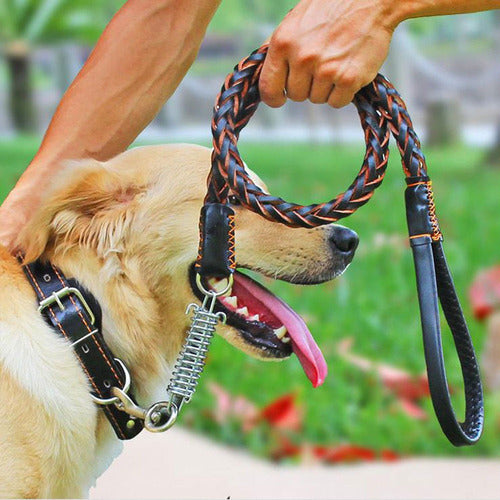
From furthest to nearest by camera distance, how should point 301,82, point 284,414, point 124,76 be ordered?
point 284,414 → point 124,76 → point 301,82

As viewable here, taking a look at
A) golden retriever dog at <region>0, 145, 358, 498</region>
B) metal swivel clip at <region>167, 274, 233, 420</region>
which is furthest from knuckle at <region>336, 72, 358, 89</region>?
golden retriever dog at <region>0, 145, 358, 498</region>

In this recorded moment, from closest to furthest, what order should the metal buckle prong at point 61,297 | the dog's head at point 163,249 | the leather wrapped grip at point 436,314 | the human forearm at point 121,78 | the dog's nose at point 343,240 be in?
the leather wrapped grip at point 436,314 → the metal buckle prong at point 61,297 → the dog's head at point 163,249 → the dog's nose at point 343,240 → the human forearm at point 121,78

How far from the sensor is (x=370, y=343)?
414 cm

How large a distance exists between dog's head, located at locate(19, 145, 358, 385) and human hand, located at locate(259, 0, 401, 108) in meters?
0.53

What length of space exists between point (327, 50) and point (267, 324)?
0.77 meters

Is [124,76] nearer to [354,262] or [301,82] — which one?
[301,82]

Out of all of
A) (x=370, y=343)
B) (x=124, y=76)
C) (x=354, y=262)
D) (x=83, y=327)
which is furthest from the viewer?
(x=354, y=262)

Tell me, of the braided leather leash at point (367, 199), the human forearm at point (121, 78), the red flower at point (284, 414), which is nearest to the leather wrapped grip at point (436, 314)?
the braided leather leash at point (367, 199)

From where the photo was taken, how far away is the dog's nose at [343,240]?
2.43 m

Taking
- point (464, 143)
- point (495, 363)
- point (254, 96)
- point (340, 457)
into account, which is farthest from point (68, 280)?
point (464, 143)

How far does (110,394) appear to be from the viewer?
2188 mm

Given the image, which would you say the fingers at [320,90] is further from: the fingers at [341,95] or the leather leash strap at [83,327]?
the leather leash strap at [83,327]

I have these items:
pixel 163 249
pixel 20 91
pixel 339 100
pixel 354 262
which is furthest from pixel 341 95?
pixel 20 91

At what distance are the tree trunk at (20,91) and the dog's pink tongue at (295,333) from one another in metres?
14.8
